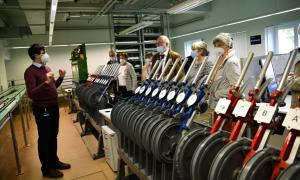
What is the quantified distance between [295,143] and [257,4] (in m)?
7.02

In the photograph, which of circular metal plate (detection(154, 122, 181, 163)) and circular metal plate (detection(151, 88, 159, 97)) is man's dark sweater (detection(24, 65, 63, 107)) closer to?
circular metal plate (detection(151, 88, 159, 97))

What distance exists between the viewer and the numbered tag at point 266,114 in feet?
3.74

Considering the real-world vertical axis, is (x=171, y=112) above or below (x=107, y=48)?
below

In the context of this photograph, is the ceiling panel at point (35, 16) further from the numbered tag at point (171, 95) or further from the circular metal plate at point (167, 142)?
the circular metal plate at point (167, 142)

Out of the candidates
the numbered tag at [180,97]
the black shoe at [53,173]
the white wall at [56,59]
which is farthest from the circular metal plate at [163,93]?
the white wall at [56,59]

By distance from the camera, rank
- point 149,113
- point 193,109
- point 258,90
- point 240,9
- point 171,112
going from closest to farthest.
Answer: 1. point 258,90
2. point 193,109
3. point 171,112
4. point 149,113
5. point 240,9

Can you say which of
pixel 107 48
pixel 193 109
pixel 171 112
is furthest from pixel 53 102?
pixel 107 48

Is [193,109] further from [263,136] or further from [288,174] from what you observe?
[288,174]

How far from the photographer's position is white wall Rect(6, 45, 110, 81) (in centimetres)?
1016

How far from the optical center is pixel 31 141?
5070 millimetres

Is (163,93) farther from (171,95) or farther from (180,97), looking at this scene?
(180,97)

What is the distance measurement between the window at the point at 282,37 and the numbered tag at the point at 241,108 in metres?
6.26

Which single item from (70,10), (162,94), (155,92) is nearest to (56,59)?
(70,10)

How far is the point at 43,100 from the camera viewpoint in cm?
305
